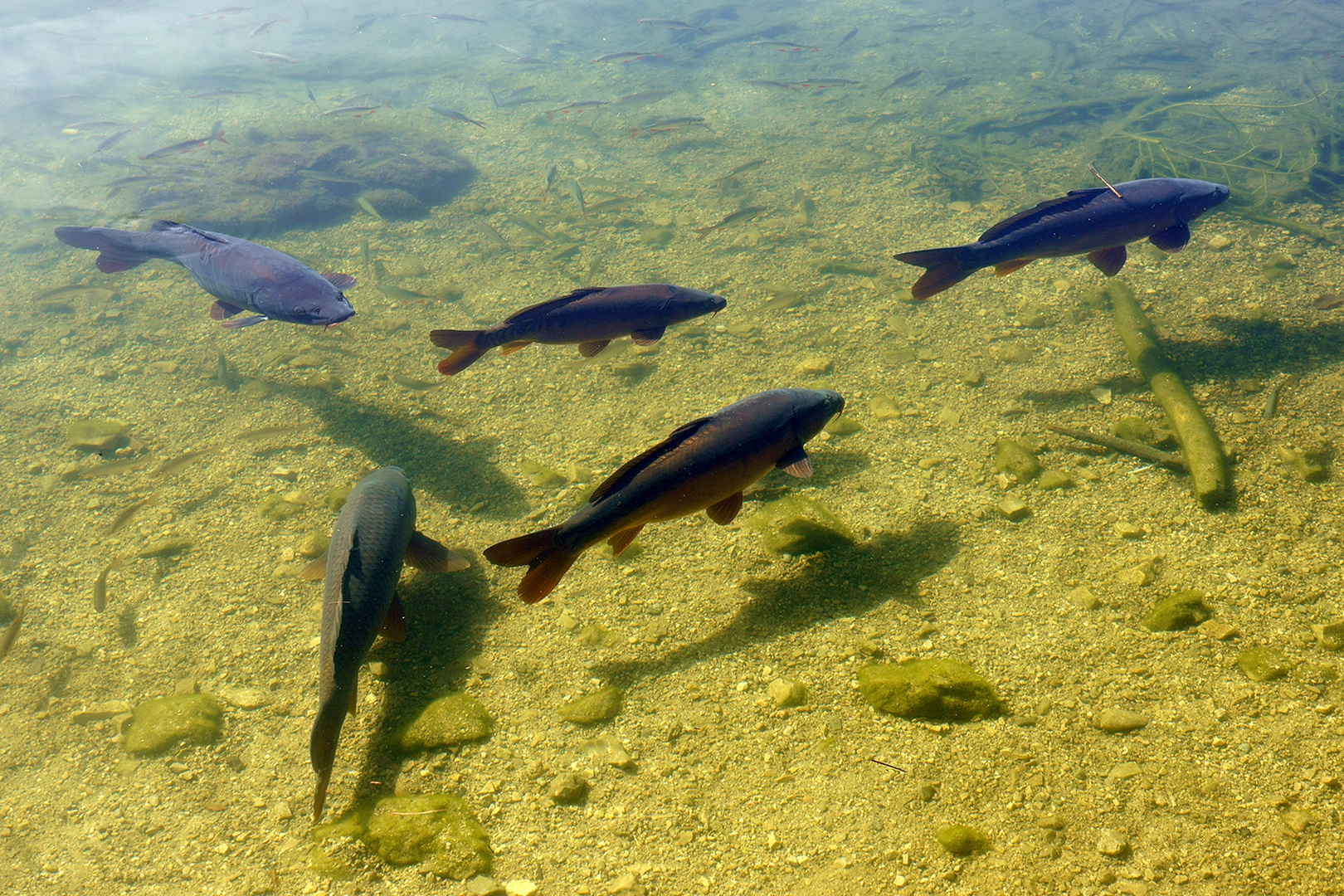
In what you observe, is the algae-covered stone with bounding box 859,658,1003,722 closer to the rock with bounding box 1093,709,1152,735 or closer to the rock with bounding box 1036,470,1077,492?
the rock with bounding box 1093,709,1152,735

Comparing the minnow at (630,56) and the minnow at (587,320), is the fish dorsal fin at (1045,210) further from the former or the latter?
the minnow at (630,56)

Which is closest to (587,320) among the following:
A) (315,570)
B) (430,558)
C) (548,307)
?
(548,307)

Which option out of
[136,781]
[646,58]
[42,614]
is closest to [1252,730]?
[136,781]

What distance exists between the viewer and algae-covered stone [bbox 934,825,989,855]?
6.73ft

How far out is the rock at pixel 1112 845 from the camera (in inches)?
76.7

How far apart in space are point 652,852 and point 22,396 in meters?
7.35

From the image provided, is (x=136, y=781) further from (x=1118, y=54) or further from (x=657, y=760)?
(x=1118, y=54)

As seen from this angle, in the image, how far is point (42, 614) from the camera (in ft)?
12.5

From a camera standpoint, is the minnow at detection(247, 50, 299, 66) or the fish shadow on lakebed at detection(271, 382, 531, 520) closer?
the fish shadow on lakebed at detection(271, 382, 531, 520)

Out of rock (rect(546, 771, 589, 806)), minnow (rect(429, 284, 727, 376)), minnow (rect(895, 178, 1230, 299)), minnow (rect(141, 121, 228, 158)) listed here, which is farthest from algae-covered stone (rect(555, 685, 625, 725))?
minnow (rect(141, 121, 228, 158))

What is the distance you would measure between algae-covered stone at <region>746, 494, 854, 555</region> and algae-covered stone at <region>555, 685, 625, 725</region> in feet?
3.92

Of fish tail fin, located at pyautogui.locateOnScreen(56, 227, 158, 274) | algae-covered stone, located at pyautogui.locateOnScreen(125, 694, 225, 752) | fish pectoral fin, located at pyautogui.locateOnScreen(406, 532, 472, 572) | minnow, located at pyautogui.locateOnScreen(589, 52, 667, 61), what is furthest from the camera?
minnow, located at pyautogui.locateOnScreen(589, 52, 667, 61)

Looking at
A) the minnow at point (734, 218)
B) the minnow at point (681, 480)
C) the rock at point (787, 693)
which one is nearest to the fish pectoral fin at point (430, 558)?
the minnow at point (681, 480)

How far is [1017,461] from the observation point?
3.94 m
